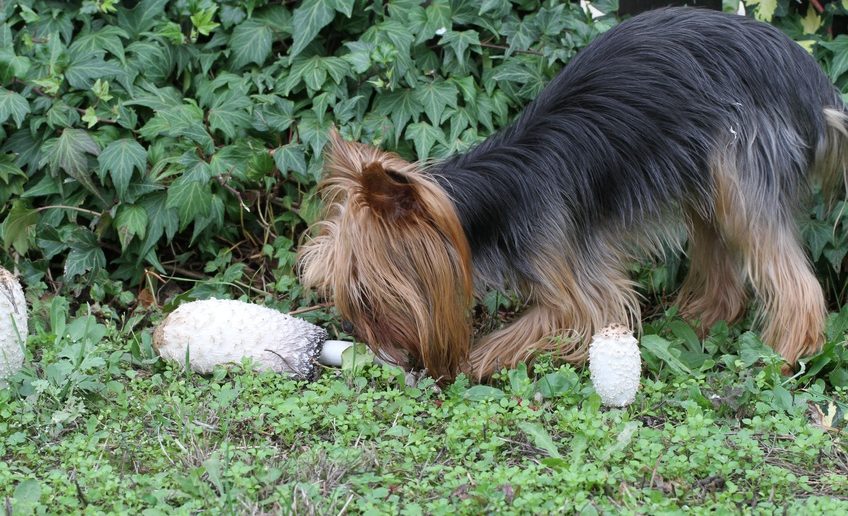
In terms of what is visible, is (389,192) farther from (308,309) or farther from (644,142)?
(308,309)

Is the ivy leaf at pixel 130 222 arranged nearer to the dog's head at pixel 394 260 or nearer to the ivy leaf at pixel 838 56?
the dog's head at pixel 394 260

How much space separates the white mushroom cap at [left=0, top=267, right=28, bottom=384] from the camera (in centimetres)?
366

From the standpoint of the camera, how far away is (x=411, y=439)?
3490 millimetres

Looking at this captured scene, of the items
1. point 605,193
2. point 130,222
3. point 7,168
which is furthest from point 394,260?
point 7,168

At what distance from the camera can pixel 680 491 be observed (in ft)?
10.2

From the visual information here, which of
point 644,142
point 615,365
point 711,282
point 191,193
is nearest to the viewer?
point 615,365

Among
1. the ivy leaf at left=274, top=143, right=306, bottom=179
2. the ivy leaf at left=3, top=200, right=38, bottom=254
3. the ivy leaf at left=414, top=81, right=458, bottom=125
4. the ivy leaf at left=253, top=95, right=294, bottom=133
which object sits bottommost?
the ivy leaf at left=3, top=200, right=38, bottom=254

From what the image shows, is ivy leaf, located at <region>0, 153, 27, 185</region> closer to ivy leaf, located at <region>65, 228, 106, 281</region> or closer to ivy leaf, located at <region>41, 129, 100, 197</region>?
ivy leaf, located at <region>41, 129, 100, 197</region>

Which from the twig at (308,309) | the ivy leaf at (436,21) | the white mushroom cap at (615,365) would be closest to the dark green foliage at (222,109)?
the ivy leaf at (436,21)

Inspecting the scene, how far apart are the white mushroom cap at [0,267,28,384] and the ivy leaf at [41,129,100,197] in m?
1.24

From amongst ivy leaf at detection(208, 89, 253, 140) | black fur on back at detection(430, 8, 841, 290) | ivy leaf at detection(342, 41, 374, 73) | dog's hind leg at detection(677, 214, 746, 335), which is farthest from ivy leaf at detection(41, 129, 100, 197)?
dog's hind leg at detection(677, 214, 746, 335)

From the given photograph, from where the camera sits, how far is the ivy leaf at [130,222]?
4.96m

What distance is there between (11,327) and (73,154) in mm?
1457

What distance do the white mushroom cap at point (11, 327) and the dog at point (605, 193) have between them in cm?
106
